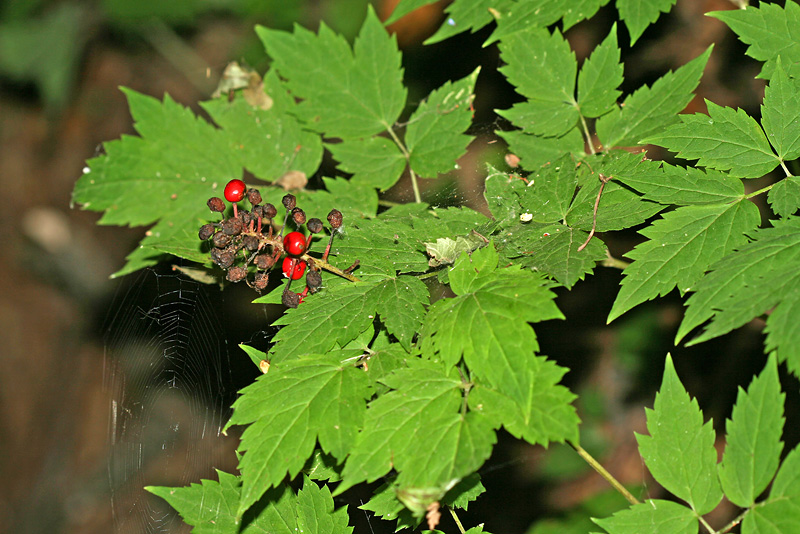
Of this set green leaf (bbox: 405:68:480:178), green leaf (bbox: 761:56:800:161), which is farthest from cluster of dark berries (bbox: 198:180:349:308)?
green leaf (bbox: 761:56:800:161)

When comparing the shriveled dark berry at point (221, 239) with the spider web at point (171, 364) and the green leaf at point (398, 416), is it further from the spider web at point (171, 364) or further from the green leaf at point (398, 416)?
the spider web at point (171, 364)

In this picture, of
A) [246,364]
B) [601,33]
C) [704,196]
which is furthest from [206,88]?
[704,196]

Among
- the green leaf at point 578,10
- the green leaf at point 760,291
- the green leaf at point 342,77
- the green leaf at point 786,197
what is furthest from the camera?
the green leaf at point 342,77

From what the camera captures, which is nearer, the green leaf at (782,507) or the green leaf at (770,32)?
the green leaf at (782,507)

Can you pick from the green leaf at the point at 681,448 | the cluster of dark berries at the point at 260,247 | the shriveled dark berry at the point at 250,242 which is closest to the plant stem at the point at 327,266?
the cluster of dark berries at the point at 260,247

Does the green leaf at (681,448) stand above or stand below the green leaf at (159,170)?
below
